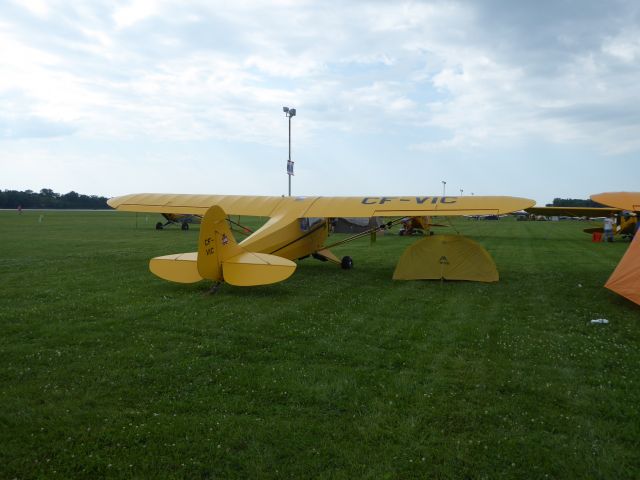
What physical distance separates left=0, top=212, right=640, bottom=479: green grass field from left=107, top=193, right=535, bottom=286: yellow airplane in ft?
1.75

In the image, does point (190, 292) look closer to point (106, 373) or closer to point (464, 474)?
point (106, 373)

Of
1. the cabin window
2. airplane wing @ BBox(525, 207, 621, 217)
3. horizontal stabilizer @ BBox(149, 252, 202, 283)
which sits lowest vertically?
horizontal stabilizer @ BBox(149, 252, 202, 283)

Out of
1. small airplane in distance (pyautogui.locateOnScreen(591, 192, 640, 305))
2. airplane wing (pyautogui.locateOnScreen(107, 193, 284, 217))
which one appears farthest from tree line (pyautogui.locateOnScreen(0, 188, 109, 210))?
small airplane in distance (pyautogui.locateOnScreen(591, 192, 640, 305))

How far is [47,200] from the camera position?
10581 centimetres

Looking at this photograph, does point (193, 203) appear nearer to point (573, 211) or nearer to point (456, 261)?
point (456, 261)

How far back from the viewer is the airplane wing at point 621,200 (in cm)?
1011

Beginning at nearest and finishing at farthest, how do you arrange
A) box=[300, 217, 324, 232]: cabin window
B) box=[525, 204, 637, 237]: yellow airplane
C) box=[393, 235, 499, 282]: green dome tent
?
box=[393, 235, 499, 282]: green dome tent
box=[300, 217, 324, 232]: cabin window
box=[525, 204, 637, 237]: yellow airplane

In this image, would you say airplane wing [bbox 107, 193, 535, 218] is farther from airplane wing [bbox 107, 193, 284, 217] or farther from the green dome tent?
the green dome tent

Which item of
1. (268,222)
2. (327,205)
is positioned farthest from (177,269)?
(327,205)

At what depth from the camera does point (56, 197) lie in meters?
114

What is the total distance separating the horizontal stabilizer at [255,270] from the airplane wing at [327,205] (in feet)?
11.7

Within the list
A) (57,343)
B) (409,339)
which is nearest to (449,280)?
(409,339)

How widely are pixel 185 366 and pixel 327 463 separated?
2.43 meters

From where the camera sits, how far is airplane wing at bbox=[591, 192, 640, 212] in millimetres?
10109
